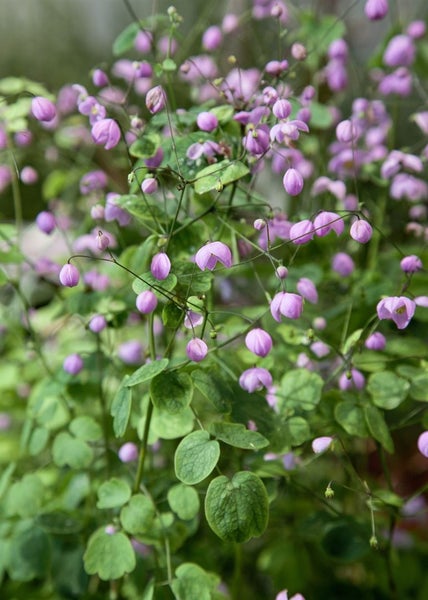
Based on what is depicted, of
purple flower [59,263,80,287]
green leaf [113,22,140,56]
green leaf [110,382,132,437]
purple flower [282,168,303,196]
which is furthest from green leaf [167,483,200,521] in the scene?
green leaf [113,22,140,56]

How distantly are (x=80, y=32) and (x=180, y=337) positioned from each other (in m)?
2.06

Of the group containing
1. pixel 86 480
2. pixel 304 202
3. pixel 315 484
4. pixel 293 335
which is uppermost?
pixel 293 335

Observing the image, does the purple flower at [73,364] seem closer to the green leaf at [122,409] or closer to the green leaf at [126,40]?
the green leaf at [122,409]

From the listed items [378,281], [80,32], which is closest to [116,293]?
[378,281]

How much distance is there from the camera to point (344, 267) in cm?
145

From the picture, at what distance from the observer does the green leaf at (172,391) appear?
102 cm

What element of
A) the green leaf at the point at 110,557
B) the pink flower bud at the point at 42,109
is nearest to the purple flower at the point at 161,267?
the pink flower bud at the point at 42,109

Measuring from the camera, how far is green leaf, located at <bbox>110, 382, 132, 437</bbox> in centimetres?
105

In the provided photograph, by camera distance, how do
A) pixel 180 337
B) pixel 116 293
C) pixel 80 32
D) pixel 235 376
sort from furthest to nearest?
pixel 80 32 < pixel 180 337 < pixel 116 293 < pixel 235 376

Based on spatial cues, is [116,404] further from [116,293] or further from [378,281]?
[378,281]

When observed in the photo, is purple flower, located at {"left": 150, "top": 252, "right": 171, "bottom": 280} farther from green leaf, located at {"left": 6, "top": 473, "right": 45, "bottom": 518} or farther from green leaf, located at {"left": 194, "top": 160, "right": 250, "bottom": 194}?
green leaf, located at {"left": 6, "top": 473, "right": 45, "bottom": 518}

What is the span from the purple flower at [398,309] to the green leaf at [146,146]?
449 millimetres

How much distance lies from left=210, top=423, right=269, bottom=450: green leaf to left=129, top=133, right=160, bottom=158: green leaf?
46 cm

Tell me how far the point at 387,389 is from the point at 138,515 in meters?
0.46
